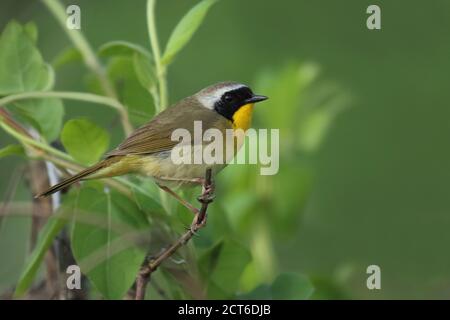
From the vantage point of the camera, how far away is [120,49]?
6.68 feet

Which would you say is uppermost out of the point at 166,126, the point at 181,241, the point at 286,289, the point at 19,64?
the point at 19,64

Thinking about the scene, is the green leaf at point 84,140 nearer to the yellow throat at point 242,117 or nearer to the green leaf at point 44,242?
the green leaf at point 44,242

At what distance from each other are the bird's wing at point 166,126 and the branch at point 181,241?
30cm

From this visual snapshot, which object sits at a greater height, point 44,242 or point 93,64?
point 93,64

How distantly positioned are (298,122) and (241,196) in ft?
0.90

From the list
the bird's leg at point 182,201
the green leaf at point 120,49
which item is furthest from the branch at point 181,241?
the green leaf at point 120,49

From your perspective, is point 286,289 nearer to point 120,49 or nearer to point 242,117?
point 242,117

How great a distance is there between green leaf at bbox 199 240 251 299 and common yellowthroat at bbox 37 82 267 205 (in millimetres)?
156

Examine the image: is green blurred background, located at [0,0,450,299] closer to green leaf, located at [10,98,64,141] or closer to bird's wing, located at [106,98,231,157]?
bird's wing, located at [106,98,231,157]

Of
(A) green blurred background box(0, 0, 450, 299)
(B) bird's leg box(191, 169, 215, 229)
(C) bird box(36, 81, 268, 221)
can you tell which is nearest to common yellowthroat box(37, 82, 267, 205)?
(C) bird box(36, 81, 268, 221)

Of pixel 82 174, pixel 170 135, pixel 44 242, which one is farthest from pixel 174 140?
pixel 44 242

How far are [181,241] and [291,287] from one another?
46 centimetres

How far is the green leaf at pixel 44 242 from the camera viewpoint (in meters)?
1.91

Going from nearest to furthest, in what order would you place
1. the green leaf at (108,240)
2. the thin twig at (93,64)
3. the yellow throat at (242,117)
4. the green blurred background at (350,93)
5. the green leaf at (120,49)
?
the green leaf at (108,240), the green leaf at (120,49), the thin twig at (93,64), the yellow throat at (242,117), the green blurred background at (350,93)
